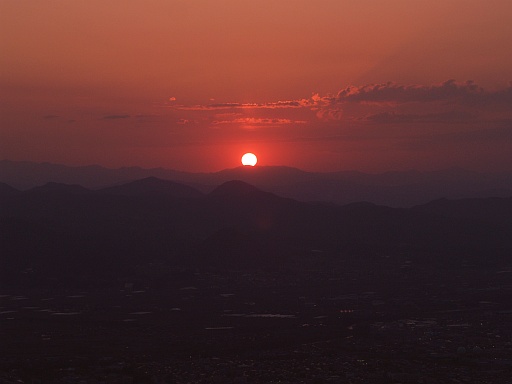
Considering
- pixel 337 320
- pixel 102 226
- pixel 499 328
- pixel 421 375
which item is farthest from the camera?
pixel 102 226

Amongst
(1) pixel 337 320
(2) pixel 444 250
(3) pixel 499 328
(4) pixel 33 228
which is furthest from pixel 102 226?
(3) pixel 499 328

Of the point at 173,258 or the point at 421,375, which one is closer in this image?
the point at 421,375

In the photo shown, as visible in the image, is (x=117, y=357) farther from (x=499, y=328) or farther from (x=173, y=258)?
(x=173, y=258)

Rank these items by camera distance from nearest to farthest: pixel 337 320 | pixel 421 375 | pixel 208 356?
pixel 421 375 < pixel 208 356 < pixel 337 320

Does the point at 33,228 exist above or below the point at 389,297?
above

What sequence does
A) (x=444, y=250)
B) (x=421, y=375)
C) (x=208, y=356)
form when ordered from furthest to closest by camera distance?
(x=444, y=250), (x=208, y=356), (x=421, y=375)

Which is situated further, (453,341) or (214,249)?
(214,249)

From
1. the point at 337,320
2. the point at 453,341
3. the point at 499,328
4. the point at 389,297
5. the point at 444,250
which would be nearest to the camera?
the point at 453,341

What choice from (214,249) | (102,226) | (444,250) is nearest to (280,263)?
(214,249)

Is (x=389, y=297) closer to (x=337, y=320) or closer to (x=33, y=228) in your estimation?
(x=337, y=320)
